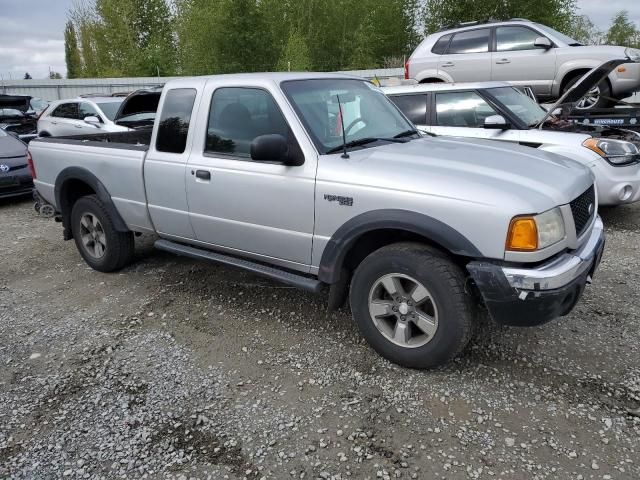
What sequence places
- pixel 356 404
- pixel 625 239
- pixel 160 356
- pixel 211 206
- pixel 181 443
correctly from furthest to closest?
1. pixel 625 239
2. pixel 211 206
3. pixel 160 356
4. pixel 356 404
5. pixel 181 443

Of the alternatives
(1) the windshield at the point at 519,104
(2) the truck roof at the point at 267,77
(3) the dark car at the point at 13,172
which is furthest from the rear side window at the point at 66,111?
(1) the windshield at the point at 519,104

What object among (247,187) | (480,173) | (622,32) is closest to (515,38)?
(480,173)

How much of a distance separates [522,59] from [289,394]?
28.4 feet

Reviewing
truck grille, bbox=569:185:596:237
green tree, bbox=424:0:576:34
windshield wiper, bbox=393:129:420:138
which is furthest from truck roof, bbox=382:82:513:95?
green tree, bbox=424:0:576:34

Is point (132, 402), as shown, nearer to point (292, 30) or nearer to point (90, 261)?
point (90, 261)

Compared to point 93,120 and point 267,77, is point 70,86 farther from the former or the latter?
point 267,77

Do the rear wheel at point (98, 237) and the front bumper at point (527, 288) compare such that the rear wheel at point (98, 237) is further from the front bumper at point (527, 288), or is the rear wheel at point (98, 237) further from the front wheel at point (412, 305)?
the front bumper at point (527, 288)

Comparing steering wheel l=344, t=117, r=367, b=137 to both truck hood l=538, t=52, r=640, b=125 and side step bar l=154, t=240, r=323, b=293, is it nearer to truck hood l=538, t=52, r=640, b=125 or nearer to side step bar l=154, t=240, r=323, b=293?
side step bar l=154, t=240, r=323, b=293

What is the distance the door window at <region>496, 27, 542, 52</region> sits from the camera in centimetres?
942

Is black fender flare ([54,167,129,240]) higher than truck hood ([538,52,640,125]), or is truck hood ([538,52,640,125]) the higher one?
truck hood ([538,52,640,125])

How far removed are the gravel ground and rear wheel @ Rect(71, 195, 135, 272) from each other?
56 centimetres

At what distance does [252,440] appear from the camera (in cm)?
269

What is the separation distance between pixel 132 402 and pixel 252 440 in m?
0.84

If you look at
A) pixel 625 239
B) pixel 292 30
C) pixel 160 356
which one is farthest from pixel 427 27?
pixel 160 356
